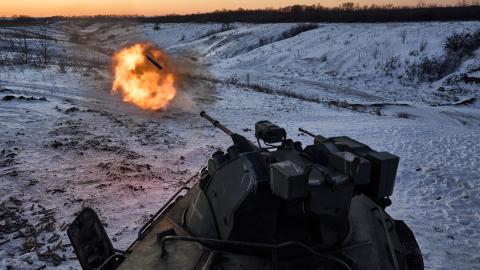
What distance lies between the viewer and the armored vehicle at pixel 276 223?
15.0 feet

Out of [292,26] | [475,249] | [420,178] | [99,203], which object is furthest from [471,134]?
[292,26]

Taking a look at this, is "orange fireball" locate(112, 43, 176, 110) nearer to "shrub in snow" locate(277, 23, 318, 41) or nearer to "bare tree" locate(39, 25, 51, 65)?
"bare tree" locate(39, 25, 51, 65)

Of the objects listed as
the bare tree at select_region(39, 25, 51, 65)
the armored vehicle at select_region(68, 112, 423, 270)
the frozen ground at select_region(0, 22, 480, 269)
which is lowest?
the frozen ground at select_region(0, 22, 480, 269)

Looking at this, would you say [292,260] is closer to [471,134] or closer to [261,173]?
[261,173]

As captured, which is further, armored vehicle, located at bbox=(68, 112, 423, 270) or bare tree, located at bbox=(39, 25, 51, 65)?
bare tree, located at bbox=(39, 25, 51, 65)

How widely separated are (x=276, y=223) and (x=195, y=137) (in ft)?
38.4

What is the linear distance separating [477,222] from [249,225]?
7.22 metres

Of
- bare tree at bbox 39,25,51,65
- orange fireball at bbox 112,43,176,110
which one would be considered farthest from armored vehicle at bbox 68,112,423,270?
bare tree at bbox 39,25,51,65

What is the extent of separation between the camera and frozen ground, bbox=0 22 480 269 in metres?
A: 9.49

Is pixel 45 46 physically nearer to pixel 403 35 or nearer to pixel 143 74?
pixel 143 74

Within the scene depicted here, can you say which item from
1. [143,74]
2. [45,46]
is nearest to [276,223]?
[143,74]

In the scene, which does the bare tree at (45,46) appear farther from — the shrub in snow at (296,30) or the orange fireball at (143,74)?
the shrub in snow at (296,30)

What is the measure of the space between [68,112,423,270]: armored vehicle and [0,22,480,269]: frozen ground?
325 centimetres

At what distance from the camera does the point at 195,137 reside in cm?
1644
